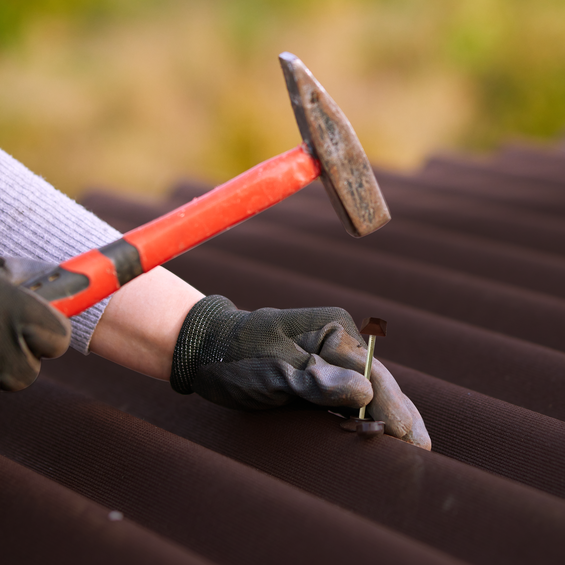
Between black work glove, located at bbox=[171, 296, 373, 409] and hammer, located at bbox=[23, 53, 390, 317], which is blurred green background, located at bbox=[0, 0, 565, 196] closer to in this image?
black work glove, located at bbox=[171, 296, 373, 409]

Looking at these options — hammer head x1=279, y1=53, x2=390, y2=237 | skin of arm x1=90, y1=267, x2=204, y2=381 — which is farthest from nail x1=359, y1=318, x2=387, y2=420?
skin of arm x1=90, y1=267, x2=204, y2=381

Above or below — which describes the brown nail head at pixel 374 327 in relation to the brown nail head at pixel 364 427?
above

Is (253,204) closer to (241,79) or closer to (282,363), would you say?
(282,363)

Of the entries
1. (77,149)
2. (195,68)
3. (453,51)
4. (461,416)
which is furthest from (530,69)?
(461,416)


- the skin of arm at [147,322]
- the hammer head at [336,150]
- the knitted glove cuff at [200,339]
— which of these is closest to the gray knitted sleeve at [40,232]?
the skin of arm at [147,322]

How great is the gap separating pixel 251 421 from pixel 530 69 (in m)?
7.42

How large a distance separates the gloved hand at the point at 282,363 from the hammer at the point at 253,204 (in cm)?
19

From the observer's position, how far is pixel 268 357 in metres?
1.01

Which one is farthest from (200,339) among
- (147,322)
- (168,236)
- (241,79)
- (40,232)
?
(241,79)

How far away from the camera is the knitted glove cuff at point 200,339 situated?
107cm

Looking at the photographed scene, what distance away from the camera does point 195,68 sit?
626cm

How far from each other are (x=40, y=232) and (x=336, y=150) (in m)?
0.57

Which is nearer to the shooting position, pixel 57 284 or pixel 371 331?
pixel 57 284

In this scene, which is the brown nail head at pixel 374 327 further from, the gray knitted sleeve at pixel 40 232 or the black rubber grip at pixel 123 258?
the gray knitted sleeve at pixel 40 232
